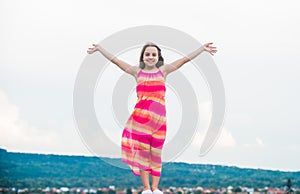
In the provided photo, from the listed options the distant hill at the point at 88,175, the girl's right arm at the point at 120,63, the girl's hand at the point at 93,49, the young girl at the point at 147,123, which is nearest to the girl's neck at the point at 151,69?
the young girl at the point at 147,123

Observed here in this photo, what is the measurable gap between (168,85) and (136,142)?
42.9 inches

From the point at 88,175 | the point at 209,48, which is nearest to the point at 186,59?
the point at 209,48

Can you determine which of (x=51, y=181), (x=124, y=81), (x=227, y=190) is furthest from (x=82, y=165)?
(x=124, y=81)

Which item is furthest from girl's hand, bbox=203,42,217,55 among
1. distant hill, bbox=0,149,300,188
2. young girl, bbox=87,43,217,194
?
distant hill, bbox=0,149,300,188

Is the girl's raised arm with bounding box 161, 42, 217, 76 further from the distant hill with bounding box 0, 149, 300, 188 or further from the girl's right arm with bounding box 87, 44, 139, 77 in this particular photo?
the distant hill with bounding box 0, 149, 300, 188

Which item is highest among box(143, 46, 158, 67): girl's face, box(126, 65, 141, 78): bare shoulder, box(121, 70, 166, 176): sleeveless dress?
box(143, 46, 158, 67): girl's face

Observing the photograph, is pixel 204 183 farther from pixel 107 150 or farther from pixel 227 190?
pixel 107 150

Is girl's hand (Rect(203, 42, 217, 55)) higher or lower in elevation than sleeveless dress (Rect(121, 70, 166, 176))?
higher

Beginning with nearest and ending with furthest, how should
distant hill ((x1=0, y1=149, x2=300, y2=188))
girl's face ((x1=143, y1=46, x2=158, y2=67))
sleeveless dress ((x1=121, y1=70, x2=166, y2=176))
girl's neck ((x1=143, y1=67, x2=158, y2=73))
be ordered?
1. sleeveless dress ((x1=121, y1=70, x2=166, y2=176))
2. girl's face ((x1=143, y1=46, x2=158, y2=67))
3. girl's neck ((x1=143, y1=67, x2=158, y2=73))
4. distant hill ((x1=0, y1=149, x2=300, y2=188))

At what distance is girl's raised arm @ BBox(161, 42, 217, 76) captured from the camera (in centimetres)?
1172

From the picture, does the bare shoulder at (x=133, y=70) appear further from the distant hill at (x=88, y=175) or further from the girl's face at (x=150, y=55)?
the distant hill at (x=88, y=175)

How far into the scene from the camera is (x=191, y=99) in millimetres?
11875

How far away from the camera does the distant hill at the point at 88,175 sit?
33.5 metres

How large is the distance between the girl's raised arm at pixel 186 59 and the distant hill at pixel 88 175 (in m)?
18.8
